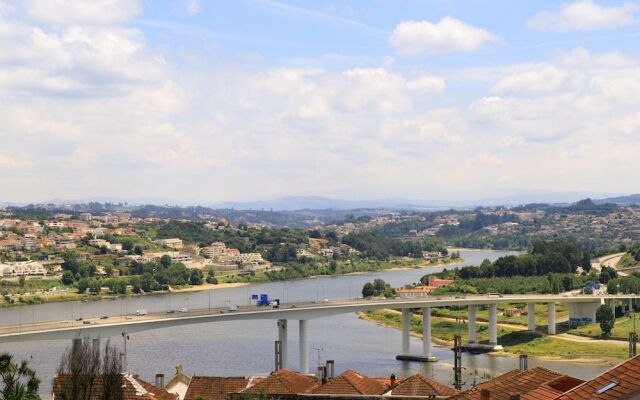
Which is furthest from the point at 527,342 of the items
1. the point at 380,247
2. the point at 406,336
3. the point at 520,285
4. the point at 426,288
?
the point at 380,247

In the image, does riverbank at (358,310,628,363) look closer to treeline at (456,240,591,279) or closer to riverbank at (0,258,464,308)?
treeline at (456,240,591,279)

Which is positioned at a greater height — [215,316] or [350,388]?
[350,388]

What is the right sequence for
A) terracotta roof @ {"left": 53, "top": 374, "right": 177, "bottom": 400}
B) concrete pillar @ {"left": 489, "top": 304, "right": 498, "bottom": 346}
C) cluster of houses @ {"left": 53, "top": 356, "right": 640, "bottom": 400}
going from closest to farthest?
1. cluster of houses @ {"left": 53, "top": 356, "right": 640, "bottom": 400}
2. terracotta roof @ {"left": 53, "top": 374, "right": 177, "bottom": 400}
3. concrete pillar @ {"left": 489, "top": 304, "right": 498, "bottom": 346}

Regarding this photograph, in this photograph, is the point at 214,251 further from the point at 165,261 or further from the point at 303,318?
the point at 303,318

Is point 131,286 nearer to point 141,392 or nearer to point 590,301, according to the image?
point 590,301

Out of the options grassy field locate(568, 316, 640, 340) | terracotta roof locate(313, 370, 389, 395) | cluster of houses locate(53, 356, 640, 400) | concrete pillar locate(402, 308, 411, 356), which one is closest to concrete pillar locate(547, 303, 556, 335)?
grassy field locate(568, 316, 640, 340)
